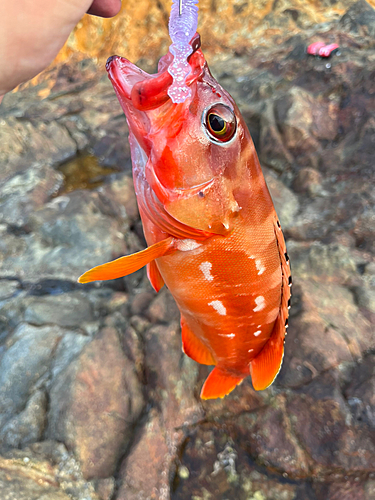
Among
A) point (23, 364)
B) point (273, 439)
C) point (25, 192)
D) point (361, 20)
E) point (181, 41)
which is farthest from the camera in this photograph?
point (361, 20)

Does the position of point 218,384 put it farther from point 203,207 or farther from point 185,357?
point 203,207

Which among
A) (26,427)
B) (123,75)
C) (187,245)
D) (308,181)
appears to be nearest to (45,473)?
(26,427)

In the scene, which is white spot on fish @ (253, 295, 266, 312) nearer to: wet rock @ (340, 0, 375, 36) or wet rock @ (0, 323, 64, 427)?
wet rock @ (0, 323, 64, 427)

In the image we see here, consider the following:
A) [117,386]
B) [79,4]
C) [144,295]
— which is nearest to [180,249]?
[79,4]

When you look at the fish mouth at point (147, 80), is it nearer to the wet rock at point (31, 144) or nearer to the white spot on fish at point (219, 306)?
the white spot on fish at point (219, 306)

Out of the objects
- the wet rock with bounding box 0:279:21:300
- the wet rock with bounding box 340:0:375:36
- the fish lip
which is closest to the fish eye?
the fish lip

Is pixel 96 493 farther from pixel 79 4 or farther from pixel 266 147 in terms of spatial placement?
pixel 266 147

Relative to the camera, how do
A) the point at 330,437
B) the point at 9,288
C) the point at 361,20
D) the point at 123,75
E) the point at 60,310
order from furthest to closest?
the point at 361,20 → the point at 9,288 → the point at 60,310 → the point at 330,437 → the point at 123,75
